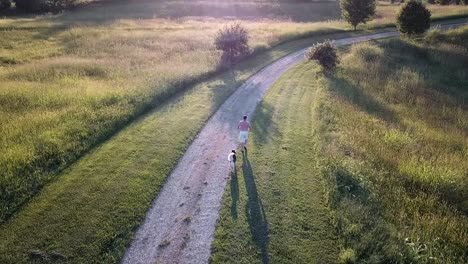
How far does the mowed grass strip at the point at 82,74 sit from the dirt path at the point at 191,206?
5090 mm

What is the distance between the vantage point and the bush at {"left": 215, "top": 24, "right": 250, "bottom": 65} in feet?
121

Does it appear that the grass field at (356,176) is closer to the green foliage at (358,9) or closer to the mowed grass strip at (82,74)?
the mowed grass strip at (82,74)

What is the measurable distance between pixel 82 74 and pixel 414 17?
43.6 m

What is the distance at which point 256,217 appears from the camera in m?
13.9

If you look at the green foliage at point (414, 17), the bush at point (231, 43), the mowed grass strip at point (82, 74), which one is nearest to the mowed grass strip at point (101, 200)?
the mowed grass strip at point (82, 74)

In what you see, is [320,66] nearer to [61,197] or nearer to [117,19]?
[61,197]

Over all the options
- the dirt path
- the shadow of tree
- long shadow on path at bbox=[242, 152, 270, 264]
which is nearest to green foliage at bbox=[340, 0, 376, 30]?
the shadow of tree

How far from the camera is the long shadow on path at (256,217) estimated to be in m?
12.5

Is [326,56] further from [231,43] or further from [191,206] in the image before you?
[191,206]

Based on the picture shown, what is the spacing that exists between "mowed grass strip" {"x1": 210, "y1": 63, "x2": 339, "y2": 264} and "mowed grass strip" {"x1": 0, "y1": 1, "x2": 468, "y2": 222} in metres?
8.12

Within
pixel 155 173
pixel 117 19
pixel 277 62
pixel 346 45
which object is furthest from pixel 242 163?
pixel 117 19

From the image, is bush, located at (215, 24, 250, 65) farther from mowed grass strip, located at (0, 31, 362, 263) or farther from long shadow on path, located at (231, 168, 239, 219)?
long shadow on path, located at (231, 168, 239, 219)

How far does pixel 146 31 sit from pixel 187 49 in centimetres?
1411

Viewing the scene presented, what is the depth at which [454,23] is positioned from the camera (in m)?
60.9
